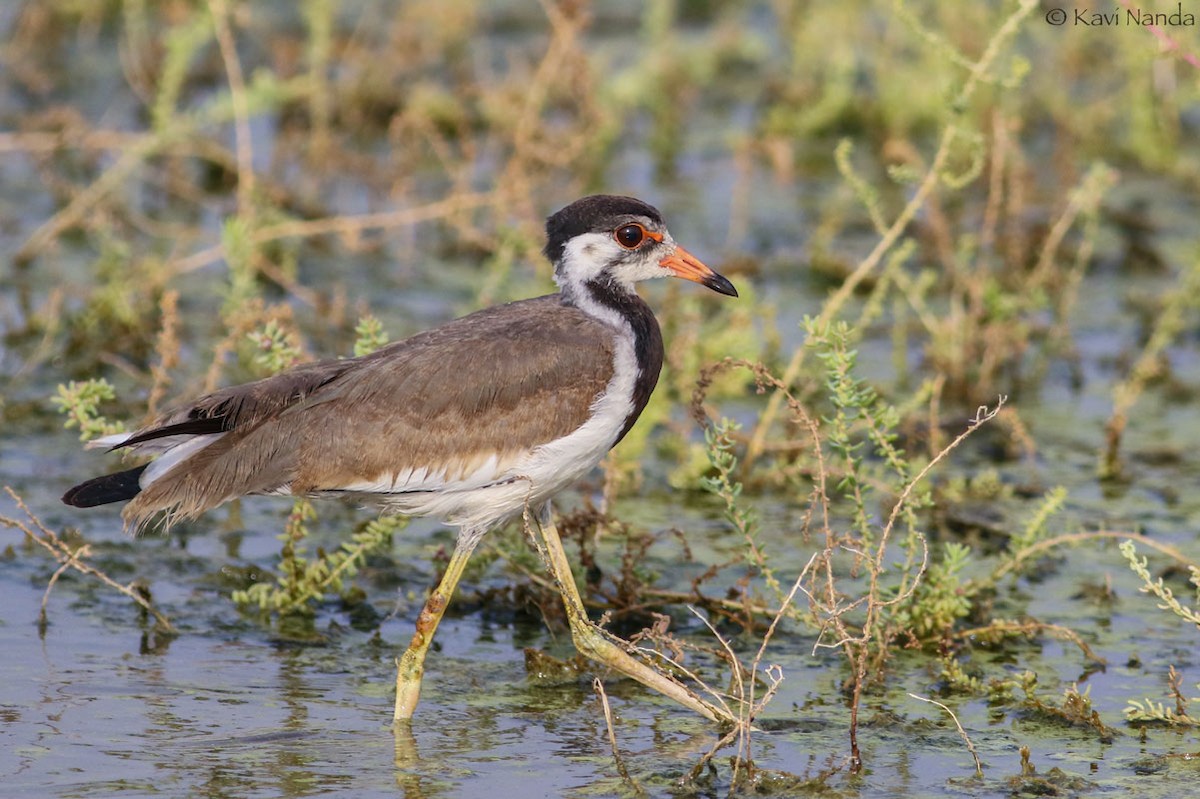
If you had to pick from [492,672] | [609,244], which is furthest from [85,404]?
[609,244]

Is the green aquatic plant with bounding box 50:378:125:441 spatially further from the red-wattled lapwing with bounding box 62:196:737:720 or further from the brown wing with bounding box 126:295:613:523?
the brown wing with bounding box 126:295:613:523

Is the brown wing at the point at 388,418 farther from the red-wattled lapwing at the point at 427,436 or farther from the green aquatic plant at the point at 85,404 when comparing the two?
the green aquatic plant at the point at 85,404

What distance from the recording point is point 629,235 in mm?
6266

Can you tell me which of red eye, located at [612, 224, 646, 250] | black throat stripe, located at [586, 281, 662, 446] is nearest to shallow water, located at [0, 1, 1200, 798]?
black throat stripe, located at [586, 281, 662, 446]

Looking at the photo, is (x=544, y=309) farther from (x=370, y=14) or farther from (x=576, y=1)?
(x=370, y=14)

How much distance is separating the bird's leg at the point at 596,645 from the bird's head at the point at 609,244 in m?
0.82

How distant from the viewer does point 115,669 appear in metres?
6.01

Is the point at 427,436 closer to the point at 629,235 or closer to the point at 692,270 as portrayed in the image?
the point at 629,235

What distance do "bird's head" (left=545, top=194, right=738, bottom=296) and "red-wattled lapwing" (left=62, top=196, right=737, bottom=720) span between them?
33 centimetres

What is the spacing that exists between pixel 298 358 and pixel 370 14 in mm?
7277

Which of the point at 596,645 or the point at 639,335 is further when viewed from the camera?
the point at 639,335

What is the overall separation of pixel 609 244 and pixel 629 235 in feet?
0.26

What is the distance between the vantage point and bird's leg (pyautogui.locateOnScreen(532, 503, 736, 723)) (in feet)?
18.2

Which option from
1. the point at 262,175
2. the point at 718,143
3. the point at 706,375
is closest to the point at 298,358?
the point at 706,375
